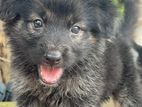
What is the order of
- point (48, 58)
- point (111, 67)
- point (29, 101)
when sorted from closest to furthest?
1. point (48, 58)
2. point (29, 101)
3. point (111, 67)

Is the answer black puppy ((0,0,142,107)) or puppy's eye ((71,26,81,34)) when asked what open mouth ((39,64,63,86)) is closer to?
black puppy ((0,0,142,107))

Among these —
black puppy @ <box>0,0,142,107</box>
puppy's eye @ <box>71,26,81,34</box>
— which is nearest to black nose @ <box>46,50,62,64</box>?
black puppy @ <box>0,0,142,107</box>

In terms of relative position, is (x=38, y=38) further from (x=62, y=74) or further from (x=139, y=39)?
(x=139, y=39)

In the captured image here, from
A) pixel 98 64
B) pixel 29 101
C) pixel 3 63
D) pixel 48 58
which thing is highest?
pixel 48 58

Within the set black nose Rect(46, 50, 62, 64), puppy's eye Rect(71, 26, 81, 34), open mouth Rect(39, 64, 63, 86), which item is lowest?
open mouth Rect(39, 64, 63, 86)

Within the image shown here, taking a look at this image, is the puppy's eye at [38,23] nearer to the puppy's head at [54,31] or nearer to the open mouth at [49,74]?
the puppy's head at [54,31]

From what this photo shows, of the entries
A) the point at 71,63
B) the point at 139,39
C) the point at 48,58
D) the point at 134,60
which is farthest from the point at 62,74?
the point at 139,39

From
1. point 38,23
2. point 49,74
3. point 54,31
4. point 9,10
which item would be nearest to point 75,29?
point 54,31

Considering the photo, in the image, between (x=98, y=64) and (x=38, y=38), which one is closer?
(x=38, y=38)
